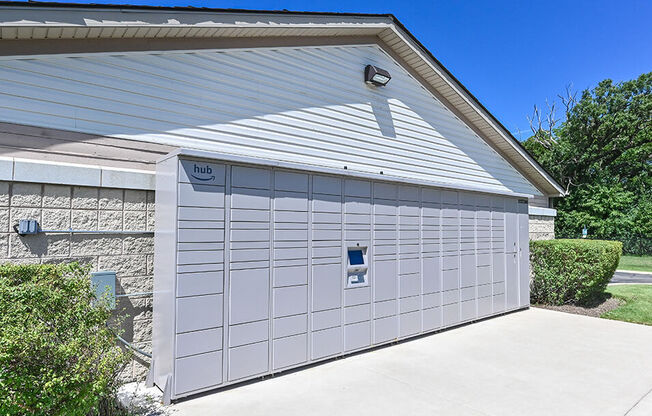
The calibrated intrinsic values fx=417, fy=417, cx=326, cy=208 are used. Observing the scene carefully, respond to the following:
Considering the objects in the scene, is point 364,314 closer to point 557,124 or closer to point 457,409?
point 457,409

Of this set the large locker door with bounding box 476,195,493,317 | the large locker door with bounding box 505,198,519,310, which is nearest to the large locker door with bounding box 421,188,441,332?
the large locker door with bounding box 476,195,493,317

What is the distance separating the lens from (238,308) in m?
4.62

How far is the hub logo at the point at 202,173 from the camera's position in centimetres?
440

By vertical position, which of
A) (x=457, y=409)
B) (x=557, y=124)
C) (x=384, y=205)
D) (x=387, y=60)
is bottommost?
(x=457, y=409)

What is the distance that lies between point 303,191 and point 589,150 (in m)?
27.2

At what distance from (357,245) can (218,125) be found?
8.28 ft

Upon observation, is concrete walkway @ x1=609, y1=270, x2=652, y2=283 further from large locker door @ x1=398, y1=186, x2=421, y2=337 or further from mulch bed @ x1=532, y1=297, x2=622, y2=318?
large locker door @ x1=398, y1=186, x2=421, y2=337

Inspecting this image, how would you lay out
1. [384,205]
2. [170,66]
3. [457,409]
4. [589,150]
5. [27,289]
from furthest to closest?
[589,150]
[384,205]
[170,66]
[457,409]
[27,289]

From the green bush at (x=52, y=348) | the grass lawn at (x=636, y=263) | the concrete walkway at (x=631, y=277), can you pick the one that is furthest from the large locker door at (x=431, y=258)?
the grass lawn at (x=636, y=263)

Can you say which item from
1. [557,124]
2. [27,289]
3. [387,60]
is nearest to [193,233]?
[27,289]

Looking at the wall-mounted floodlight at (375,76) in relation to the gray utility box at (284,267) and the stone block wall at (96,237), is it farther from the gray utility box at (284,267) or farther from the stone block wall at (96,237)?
the stone block wall at (96,237)

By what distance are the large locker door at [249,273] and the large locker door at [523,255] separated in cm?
641

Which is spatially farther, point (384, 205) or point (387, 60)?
→ point (387, 60)

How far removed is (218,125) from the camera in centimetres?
561
